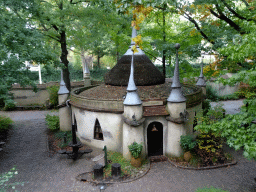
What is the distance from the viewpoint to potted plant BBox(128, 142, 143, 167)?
37.6ft

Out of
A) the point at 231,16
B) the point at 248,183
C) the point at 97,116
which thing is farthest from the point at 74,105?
the point at 231,16

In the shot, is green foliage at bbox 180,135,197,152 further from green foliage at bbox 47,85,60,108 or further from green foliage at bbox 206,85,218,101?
green foliage at bbox 47,85,60,108

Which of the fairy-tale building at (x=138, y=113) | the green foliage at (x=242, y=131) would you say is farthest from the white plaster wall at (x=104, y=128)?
the green foliage at (x=242, y=131)

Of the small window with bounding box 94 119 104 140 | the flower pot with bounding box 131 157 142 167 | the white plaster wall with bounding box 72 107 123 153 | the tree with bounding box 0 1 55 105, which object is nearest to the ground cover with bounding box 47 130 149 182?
the flower pot with bounding box 131 157 142 167

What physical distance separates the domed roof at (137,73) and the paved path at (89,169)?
5.41m

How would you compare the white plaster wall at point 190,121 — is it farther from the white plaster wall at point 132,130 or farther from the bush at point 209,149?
the white plaster wall at point 132,130

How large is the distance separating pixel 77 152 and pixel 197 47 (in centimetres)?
1068

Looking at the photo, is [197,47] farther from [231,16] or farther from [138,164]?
[138,164]

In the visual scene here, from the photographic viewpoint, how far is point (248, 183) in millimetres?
10148

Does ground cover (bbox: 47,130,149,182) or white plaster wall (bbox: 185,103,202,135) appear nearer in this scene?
ground cover (bbox: 47,130,149,182)

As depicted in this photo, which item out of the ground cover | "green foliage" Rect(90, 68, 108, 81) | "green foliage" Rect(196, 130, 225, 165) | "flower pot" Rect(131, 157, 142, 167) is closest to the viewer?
the ground cover

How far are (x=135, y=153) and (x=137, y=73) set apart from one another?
6.01 m

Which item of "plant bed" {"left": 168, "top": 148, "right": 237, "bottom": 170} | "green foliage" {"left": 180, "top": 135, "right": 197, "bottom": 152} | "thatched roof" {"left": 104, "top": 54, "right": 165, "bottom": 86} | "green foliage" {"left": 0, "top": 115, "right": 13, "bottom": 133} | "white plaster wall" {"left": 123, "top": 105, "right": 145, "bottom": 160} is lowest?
"plant bed" {"left": 168, "top": 148, "right": 237, "bottom": 170}

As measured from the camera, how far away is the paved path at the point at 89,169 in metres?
10.0
